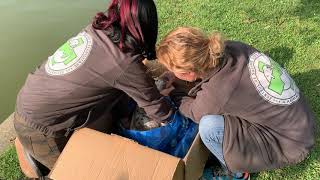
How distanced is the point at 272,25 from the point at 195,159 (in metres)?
2.49

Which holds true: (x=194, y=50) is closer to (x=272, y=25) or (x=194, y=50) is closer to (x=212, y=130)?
(x=212, y=130)

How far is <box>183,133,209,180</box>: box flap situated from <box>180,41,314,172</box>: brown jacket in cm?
16

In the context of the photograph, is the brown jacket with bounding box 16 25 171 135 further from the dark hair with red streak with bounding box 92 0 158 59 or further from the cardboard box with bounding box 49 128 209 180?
the cardboard box with bounding box 49 128 209 180

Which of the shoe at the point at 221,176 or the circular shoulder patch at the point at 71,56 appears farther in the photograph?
the shoe at the point at 221,176

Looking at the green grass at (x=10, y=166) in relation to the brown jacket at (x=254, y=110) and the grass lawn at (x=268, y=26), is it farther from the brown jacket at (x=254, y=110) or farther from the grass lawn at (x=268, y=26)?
the brown jacket at (x=254, y=110)

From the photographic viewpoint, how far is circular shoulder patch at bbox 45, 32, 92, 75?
2516 mm

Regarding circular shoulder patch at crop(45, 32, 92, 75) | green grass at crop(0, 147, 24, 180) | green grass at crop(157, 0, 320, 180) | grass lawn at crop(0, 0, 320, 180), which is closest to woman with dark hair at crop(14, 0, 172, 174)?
circular shoulder patch at crop(45, 32, 92, 75)

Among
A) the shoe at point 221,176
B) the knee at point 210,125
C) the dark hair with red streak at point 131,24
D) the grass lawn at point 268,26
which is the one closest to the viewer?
the dark hair with red streak at point 131,24

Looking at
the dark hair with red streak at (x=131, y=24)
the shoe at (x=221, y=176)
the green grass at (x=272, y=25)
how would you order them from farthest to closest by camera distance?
1. the green grass at (x=272, y=25)
2. the shoe at (x=221, y=176)
3. the dark hair with red streak at (x=131, y=24)

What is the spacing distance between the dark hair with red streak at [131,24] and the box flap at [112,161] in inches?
23.1

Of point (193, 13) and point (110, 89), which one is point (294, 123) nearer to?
point (110, 89)

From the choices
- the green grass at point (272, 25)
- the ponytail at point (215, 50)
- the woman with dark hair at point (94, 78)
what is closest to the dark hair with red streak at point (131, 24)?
the woman with dark hair at point (94, 78)

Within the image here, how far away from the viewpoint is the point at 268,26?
4598 millimetres

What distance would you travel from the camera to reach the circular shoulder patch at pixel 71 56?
252 cm
